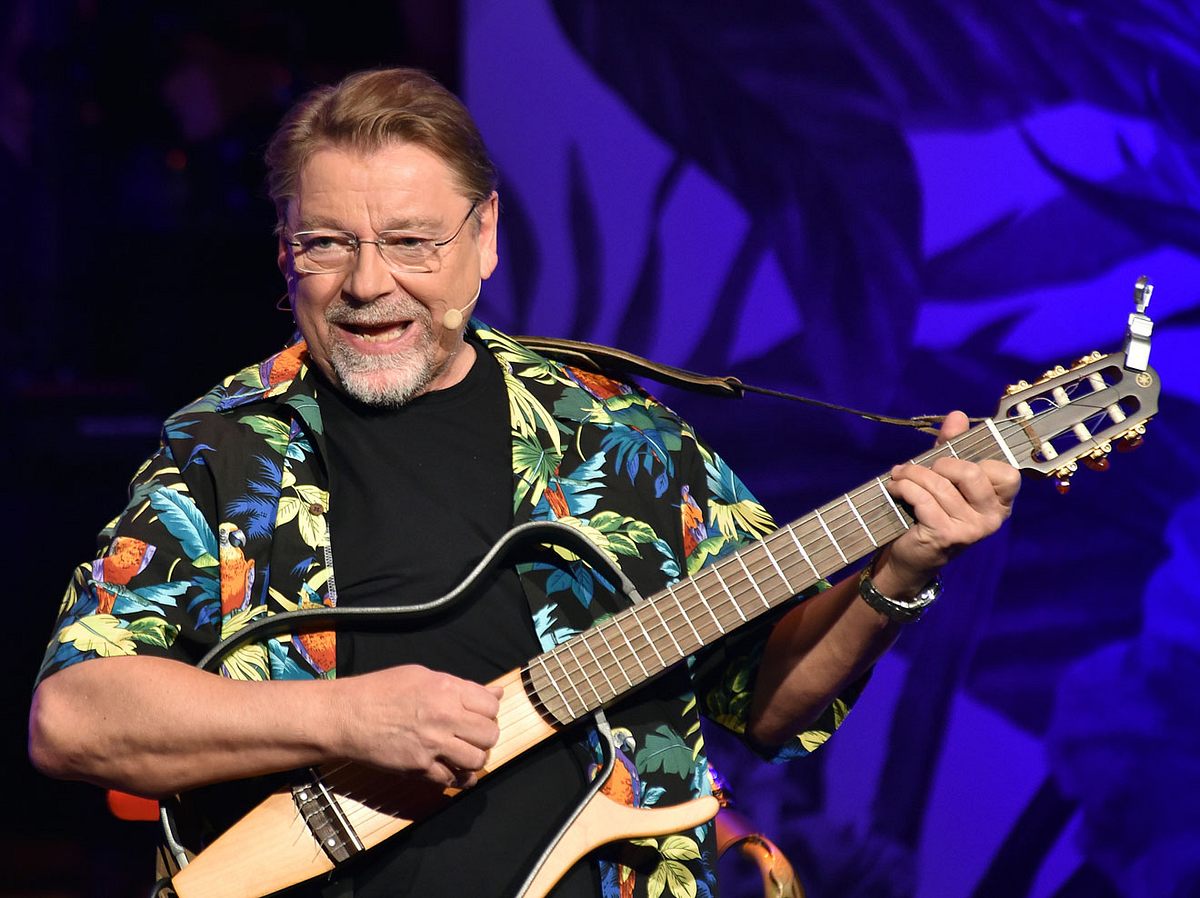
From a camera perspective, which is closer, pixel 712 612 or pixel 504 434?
pixel 712 612

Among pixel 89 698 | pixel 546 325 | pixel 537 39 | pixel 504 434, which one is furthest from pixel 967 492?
pixel 537 39

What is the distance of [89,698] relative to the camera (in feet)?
5.60

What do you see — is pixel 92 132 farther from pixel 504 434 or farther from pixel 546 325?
pixel 504 434

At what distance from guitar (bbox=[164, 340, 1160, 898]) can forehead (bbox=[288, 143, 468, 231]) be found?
21.6 inches

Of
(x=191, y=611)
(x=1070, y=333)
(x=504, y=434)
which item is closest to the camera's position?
(x=191, y=611)

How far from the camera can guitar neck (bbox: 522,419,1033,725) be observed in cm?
182

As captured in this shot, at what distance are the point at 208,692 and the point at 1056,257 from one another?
2019 mm

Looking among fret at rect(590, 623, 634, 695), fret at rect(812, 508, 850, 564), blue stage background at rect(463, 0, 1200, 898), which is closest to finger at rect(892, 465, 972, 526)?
fret at rect(812, 508, 850, 564)

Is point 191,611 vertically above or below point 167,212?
below

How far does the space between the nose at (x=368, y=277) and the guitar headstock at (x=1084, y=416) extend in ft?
3.07

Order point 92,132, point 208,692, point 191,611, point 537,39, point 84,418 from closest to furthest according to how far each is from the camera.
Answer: point 208,692 < point 191,611 < point 537,39 < point 84,418 < point 92,132

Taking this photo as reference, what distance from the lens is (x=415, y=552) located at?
1928 millimetres

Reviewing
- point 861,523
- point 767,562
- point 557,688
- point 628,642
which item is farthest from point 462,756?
point 861,523

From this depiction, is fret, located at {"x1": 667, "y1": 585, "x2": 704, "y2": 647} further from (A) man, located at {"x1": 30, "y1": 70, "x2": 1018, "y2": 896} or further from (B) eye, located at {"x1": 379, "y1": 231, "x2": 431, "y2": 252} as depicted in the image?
(B) eye, located at {"x1": 379, "y1": 231, "x2": 431, "y2": 252}
